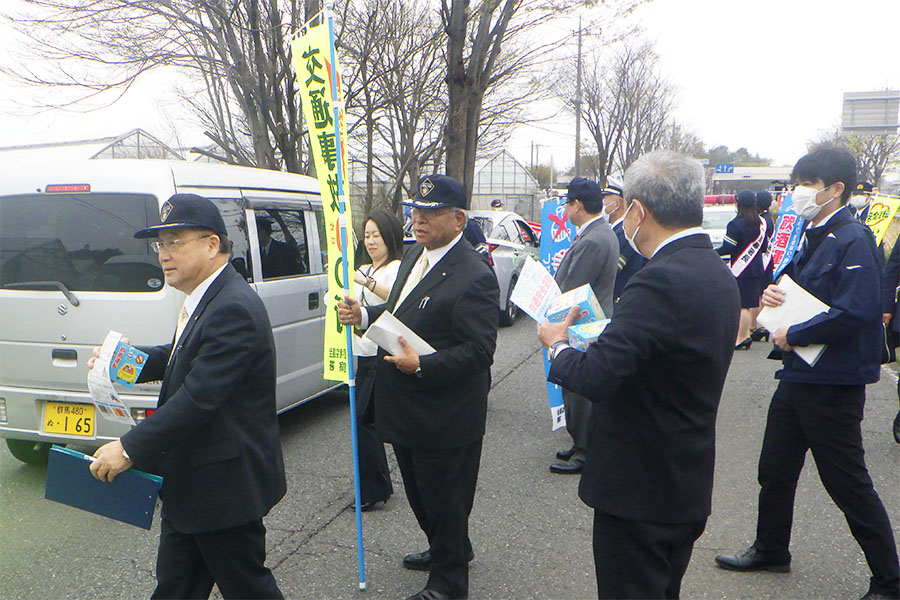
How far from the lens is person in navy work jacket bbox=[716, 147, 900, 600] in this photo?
112 inches

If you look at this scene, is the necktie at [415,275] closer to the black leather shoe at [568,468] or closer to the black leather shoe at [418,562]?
the black leather shoe at [418,562]

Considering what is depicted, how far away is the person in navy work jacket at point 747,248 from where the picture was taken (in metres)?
7.81

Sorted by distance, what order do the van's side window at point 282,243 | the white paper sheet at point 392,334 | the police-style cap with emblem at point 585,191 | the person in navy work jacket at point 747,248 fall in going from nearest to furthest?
the white paper sheet at point 392,334 → the police-style cap with emblem at point 585,191 → the van's side window at point 282,243 → the person in navy work jacket at point 747,248

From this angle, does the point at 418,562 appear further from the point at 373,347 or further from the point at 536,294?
the point at 536,294

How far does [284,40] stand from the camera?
9.58 meters

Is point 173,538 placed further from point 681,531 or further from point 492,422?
point 492,422

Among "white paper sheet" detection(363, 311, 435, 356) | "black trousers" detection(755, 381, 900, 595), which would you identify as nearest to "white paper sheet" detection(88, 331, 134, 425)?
"white paper sheet" detection(363, 311, 435, 356)

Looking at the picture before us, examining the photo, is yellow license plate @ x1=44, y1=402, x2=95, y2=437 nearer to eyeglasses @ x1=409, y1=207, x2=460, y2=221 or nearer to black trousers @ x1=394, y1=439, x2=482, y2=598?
black trousers @ x1=394, y1=439, x2=482, y2=598

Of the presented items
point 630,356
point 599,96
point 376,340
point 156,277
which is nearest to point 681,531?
point 630,356

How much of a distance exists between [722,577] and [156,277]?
3.41 m

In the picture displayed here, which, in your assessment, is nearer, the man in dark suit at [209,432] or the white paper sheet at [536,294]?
the man in dark suit at [209,432]

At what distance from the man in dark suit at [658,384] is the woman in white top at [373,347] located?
181cm

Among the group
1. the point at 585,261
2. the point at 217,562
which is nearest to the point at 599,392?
the point at 217,562

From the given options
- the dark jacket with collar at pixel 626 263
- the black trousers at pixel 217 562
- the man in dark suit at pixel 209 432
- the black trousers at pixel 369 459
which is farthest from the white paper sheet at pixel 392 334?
the dark jacket with collar at pixel 626 263
